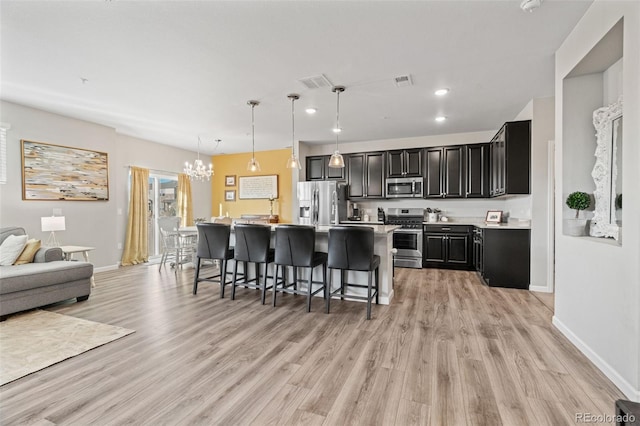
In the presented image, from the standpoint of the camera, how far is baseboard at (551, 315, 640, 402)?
5.82 feet

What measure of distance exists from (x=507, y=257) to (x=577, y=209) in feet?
6.14

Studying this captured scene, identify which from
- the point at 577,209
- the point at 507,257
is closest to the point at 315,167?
the point at 507,257

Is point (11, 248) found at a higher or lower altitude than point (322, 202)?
lower

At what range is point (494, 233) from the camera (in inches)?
170

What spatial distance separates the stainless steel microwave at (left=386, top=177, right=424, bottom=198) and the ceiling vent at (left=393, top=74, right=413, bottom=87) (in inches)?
106

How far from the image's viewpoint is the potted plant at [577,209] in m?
2.50

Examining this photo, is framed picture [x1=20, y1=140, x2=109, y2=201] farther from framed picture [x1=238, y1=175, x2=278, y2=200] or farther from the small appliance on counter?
the small appliance on counter

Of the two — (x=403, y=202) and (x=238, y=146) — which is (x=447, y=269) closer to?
(x=403, y=202)

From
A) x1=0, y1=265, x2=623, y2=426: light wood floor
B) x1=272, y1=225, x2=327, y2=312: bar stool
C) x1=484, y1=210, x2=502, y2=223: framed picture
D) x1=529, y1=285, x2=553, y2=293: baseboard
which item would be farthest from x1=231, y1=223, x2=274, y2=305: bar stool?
x1=484, y1=210, x2=502, y2=223: framed picture

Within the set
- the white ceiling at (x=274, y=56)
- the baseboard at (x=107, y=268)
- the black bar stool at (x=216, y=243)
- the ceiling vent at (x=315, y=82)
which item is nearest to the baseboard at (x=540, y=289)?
the white ceiling at (x=274, y=56)

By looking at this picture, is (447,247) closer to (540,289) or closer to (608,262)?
(540,289)

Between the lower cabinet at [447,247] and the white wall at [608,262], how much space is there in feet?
8.59

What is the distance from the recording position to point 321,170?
6730 millimetres

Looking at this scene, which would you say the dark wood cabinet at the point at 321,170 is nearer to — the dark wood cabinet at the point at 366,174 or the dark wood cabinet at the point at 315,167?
the dark wood cabinet at the point at 315,167
